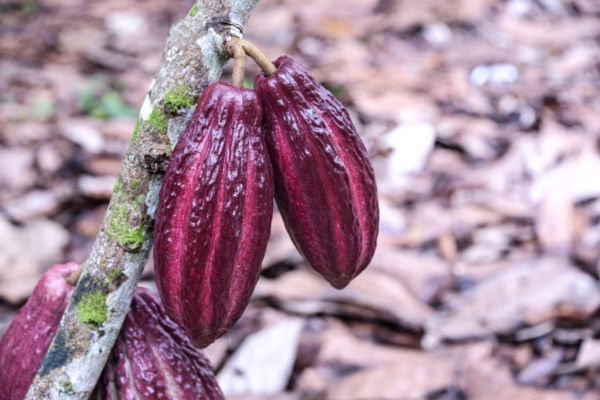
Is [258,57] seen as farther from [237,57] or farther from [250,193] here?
[250,193]

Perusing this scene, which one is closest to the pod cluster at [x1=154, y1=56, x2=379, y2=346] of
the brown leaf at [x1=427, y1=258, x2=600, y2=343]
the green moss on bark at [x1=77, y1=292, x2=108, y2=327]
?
the green moss on bark at [x1=77, y1=292, x2=108, y2=327]

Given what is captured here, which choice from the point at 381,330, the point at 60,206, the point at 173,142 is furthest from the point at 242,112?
the point at 60,206

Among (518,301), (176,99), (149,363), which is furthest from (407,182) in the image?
(176,99)

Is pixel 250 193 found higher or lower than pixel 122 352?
higher

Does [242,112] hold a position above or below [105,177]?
above

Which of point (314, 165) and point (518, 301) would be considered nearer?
point (314, 165)

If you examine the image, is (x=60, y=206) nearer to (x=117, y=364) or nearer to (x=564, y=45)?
(x=117, y=364)
